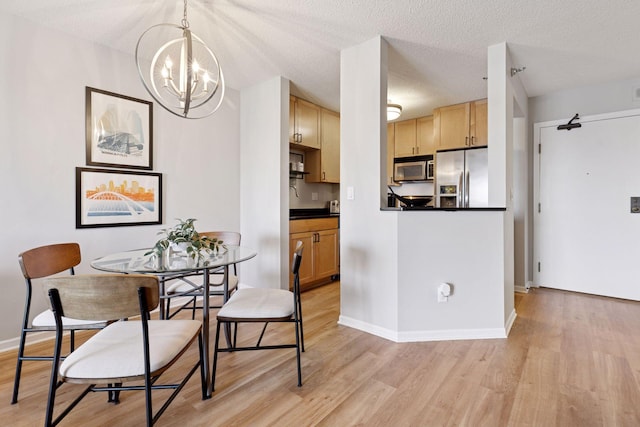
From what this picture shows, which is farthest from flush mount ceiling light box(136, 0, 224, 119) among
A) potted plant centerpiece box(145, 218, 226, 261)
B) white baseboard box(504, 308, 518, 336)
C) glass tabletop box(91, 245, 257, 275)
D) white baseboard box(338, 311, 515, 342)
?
white baseboard box(504, 308, 518, 336)

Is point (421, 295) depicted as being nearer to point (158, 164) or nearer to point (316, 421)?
point (316, 421)

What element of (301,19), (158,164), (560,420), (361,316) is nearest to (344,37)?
(301,19)

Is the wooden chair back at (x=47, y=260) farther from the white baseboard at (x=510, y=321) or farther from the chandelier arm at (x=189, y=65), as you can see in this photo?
the white baseboard at (x=510, y=321)

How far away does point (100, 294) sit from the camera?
3.93 ft

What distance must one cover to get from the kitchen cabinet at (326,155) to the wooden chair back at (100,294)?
3.38 meters

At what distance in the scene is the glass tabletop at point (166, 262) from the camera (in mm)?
1667

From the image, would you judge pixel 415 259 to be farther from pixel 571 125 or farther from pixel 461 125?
pixel 571 125

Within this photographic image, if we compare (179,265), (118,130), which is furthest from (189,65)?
(118,130)

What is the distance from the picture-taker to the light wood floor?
157 cm

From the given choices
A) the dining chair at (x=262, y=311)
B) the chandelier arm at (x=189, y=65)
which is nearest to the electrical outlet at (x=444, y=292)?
the dining chair at (x=262, y=311)

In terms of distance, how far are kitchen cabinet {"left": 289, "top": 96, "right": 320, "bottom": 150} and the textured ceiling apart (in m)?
0.58

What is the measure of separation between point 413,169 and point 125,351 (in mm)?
4235

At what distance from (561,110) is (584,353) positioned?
2.84m

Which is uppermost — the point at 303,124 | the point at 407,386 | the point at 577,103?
the point at 577,103
